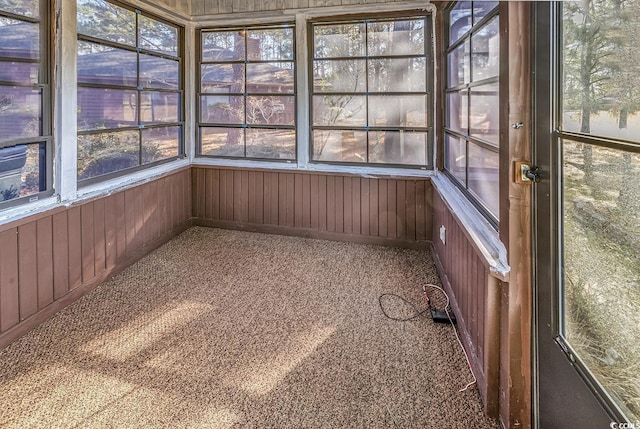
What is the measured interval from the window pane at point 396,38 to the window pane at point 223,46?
1262 mm

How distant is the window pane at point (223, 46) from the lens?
370cm

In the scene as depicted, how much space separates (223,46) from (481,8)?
103 inches

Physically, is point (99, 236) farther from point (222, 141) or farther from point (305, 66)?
point (305, 66)

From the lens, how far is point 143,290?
262 centimetres

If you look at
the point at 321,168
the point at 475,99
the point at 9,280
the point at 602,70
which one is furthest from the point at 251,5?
the point at 602,70

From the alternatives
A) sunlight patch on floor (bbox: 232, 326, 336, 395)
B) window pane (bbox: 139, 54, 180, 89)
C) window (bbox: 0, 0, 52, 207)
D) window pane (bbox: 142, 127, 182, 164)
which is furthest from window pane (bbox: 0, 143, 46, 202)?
sunlight patch on floor (bbox: 232, 326, 336, 395)

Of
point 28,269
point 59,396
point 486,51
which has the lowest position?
point 59,396

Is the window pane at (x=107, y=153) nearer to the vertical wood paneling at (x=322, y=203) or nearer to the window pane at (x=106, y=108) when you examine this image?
the window pane at (x=106, y=108)

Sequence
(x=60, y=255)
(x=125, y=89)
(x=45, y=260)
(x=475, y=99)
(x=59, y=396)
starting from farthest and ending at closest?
(x=125, y=89) → (x=60, y=255) → (x=45, y=260) → (x=475, y=99) → (x=59, y=396)

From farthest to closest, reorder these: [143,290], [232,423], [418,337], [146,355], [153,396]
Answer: [143,290] < [418,337] < [146,355] < [153,396] < [232,423]

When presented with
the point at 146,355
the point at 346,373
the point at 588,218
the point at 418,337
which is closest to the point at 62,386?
the point at 146,355

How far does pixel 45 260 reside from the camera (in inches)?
87.9

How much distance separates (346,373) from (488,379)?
0.61 m

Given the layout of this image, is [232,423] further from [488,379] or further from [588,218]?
[588,218]
